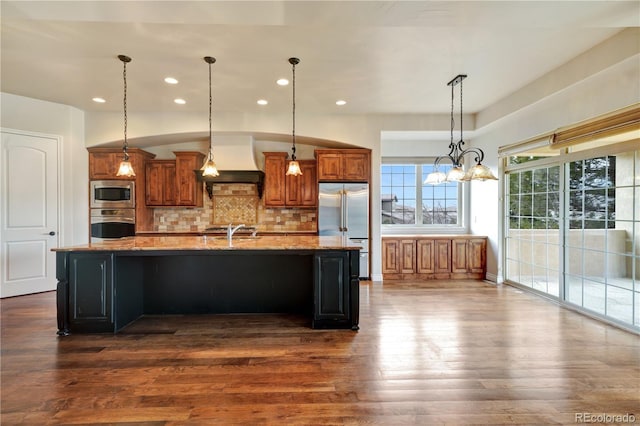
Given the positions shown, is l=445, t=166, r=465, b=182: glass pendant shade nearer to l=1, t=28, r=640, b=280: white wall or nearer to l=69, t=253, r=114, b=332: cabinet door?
l=1, t=28, r=640, b=280: white wall

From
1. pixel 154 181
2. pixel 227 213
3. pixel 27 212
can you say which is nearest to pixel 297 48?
pixel 227 213

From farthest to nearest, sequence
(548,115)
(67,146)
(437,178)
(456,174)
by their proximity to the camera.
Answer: (67,146)
(548,115)
(437,178)
(456,174)

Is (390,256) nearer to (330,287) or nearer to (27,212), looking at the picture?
(330,287)

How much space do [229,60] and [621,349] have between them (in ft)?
16.0

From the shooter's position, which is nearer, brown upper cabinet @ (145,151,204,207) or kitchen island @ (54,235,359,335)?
kitchen island @ (54,235,359,335)

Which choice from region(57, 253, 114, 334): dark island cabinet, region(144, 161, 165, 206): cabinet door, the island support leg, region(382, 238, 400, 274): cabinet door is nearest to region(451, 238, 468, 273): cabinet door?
region(382, 238, 400, 274): cabinet door

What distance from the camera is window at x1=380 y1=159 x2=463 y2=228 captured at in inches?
257

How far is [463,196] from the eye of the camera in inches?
255

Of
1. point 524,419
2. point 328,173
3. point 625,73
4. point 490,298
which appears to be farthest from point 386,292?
point 625,73

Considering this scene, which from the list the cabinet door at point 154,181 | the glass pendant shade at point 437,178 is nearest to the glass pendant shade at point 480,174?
the glass pendant shade at point 437,178

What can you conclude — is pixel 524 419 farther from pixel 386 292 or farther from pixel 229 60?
pixel 229 60

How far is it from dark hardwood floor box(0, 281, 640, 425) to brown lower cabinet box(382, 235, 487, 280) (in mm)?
1960

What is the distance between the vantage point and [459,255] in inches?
225

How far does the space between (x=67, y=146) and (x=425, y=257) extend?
255 inches
